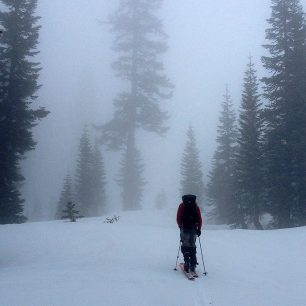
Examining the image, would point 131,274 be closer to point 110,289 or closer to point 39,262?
point 110,289

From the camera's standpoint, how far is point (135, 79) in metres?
38.1

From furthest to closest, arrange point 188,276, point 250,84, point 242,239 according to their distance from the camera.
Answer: point 250,84 → point 242,239 → point 188,276

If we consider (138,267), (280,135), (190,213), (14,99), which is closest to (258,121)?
(280,135)

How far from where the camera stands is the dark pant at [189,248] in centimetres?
1036

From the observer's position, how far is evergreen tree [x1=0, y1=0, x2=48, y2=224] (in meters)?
25.1

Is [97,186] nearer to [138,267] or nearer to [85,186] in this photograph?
[85,186]

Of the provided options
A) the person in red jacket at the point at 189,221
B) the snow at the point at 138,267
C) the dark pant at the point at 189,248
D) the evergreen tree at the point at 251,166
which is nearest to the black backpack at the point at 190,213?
the person in red jacket at the point at 189,221

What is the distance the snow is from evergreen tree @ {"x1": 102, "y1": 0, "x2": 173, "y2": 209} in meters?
20.0

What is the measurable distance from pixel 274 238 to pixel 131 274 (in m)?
9.87

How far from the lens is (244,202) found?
29016 mm

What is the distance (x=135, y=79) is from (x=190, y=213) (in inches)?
1143

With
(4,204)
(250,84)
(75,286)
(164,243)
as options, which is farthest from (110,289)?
(250,84)

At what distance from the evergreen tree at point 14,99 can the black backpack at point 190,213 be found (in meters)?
17.0

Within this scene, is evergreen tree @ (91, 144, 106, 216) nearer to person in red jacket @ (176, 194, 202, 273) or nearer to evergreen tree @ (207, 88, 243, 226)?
evergreen tree @ (207, 88, 243, 226)
